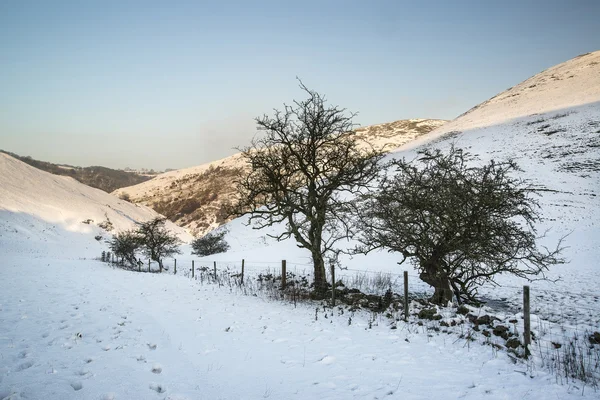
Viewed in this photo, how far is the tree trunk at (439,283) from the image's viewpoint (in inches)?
408

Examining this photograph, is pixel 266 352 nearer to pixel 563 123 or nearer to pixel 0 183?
pixel 0 183

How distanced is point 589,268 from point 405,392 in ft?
74.7

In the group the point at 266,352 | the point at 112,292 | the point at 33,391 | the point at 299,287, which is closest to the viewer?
the point at 33,391

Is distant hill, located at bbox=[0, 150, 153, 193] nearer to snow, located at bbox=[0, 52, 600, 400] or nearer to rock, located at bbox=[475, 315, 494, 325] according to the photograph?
snow, located at bbox=[0, 52, 600, 400]

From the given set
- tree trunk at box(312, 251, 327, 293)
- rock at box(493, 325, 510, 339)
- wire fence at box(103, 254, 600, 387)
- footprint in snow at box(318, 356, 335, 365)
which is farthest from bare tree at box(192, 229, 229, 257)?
rock at box(493, 325, 510, 339)

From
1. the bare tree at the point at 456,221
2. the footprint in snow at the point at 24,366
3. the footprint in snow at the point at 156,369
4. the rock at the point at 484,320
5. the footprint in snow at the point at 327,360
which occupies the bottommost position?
the footprint in snow at the point at 327,360

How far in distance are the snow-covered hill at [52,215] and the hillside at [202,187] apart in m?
19.3

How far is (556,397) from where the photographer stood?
466 centimetres

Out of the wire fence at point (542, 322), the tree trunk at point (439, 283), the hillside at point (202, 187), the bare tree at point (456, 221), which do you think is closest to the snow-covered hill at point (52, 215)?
the hillside at point (202, 187)

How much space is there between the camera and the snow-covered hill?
39.7 metres

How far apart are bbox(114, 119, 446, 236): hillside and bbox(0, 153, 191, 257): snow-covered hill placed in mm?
19304

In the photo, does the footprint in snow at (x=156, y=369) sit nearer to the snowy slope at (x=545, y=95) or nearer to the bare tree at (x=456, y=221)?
the bare tree at (x=456, y=221)

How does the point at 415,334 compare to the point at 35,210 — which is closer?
the point at 415,334

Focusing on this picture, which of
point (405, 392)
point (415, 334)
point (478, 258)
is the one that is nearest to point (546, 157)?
point (478, 258)
